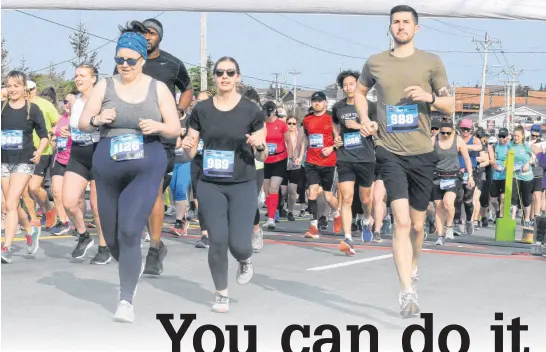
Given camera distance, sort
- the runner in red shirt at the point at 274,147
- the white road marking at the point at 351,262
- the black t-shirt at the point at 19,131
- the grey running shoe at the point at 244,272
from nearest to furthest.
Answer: the grey running shoe at the point at 244,272, the white road marking at the point at 351,262, the black t-shirt at the point at 19,131, the runner in red shirt at the point at 274,147

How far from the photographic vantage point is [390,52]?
8438mm

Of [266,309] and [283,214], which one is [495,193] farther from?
[266,309]

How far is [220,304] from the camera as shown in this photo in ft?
26.8

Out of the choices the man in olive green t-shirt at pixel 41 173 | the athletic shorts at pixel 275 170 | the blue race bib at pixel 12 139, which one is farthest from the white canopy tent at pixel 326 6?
the athletic shorts at pixel 275 170

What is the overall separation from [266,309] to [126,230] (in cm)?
126

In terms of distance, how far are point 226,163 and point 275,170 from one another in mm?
9649

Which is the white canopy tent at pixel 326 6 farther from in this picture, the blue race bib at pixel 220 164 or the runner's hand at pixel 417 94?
the blue race bib at pixel 220 164

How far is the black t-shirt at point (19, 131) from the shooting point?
1138 centimetres

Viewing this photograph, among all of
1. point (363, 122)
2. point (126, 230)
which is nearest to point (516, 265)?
point (363, 122)

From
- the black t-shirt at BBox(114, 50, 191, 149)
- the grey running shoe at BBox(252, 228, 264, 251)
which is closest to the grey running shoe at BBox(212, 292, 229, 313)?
the black t-shirt at BBox(114, 50, 191, 149)

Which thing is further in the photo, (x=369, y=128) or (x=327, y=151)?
(x=327, y=151)

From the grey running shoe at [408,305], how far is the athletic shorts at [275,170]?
10114 mm

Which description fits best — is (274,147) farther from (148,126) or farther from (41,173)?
(148,126)

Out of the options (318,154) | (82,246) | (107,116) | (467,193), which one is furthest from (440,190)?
(107,116)
